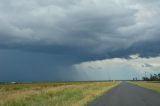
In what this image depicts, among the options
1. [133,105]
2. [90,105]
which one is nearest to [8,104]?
[90,105]

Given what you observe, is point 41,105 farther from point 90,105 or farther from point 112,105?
point 112,105

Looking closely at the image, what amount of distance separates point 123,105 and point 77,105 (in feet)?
11.4

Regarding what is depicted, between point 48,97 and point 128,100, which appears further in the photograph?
point 48,97

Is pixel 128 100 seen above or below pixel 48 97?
below

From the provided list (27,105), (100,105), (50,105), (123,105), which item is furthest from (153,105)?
(27,105)

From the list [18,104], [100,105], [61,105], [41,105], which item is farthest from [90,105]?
[18,104]

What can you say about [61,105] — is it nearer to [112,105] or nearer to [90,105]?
[90,105]

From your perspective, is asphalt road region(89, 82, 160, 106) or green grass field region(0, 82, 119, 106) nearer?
asphalt road region(89, 82, 160, 106)

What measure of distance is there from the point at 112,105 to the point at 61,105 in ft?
12.5

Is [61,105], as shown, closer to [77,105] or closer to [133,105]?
[77,105]

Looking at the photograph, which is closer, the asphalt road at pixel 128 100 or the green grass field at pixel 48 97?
the asphalt road at pixel 128 100

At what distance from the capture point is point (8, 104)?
23828 mm

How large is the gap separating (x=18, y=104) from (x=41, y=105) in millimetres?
2171

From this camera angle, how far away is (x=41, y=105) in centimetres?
2338
